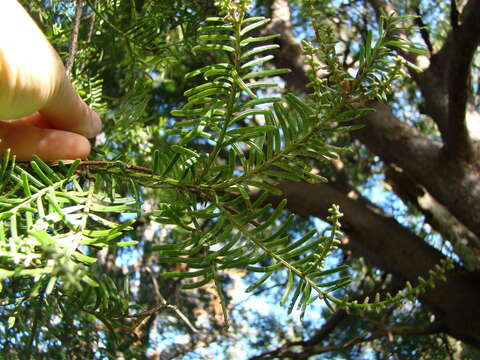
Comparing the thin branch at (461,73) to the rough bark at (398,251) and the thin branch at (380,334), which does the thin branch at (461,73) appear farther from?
the thin branch at (380,334)

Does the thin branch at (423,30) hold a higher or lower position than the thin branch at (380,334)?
higher

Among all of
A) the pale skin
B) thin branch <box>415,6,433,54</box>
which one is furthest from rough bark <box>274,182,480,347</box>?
the pale skin

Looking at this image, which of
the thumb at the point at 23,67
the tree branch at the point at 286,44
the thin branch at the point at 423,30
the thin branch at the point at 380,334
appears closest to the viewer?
the thumb at the point at 23,67

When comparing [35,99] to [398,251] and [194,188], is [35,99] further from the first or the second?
[398,251]

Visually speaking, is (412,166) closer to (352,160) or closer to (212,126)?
(352,160)

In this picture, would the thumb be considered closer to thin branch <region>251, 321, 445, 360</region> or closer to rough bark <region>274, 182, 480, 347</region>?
thin branch <region>251, 321, 445, 360</region>

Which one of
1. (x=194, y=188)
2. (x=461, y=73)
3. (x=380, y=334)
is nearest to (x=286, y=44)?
(x=461, y=73)

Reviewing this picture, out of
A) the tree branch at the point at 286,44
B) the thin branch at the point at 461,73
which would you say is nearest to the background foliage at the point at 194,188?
the tree branch at the point at 286,44

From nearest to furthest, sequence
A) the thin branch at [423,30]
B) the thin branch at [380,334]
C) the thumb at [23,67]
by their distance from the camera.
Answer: the thumb at [23,67], the thin branch at [423,30], the thin branch at [380,334]

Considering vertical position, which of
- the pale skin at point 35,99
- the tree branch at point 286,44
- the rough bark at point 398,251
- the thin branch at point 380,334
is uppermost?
the tree branch at point 286,44

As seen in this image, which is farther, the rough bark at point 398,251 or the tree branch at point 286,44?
the tree branch at point 286,44
